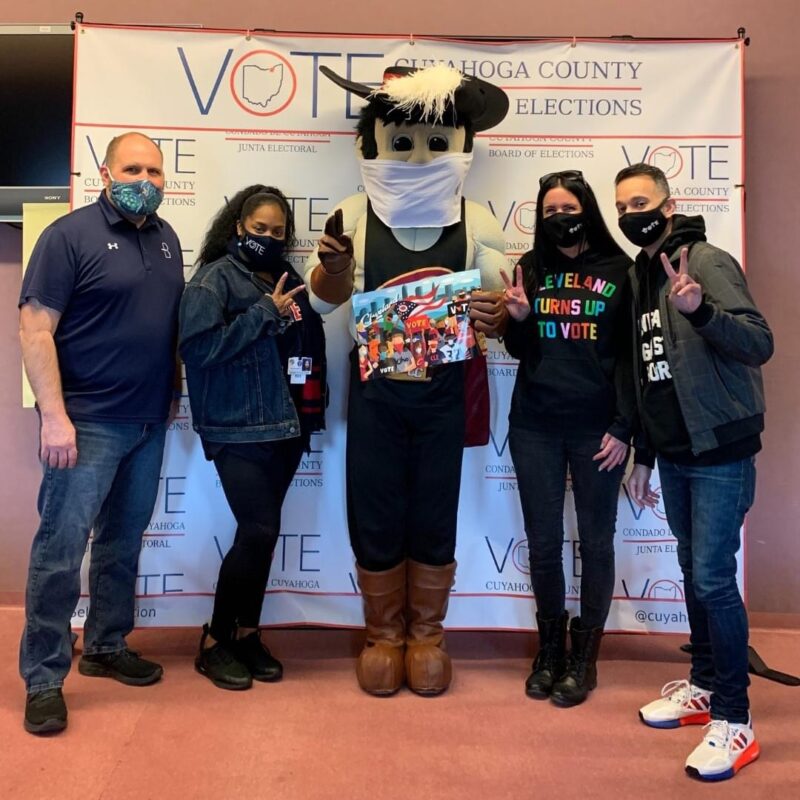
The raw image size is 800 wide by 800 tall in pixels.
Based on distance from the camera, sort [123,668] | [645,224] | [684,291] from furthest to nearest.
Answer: [123,668] < [645,224] < [684,291]

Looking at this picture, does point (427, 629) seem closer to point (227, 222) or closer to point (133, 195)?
point (227, 222)

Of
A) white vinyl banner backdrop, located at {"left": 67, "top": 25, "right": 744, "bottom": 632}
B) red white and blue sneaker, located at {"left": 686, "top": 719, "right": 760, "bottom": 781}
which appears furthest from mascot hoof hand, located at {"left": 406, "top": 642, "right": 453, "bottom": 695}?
red white and blue sneaker, located at {"left": 686, "top": 719, "right": 760, "bottom": 781}

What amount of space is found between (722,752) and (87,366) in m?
1.95

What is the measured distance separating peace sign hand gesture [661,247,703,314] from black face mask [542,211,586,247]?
1.25ft

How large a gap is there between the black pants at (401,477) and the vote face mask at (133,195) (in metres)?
0.81

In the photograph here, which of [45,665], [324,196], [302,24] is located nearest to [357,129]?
[324,196]

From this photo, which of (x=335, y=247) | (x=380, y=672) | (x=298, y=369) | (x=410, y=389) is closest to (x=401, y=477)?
(x=410, y=389)

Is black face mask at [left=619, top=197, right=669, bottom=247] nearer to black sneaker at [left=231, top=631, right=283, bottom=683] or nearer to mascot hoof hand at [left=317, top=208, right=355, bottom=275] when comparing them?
mascot hoof hand at [left=317, top=208, right=355, bottom=275]

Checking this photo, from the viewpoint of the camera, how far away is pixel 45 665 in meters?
1.92

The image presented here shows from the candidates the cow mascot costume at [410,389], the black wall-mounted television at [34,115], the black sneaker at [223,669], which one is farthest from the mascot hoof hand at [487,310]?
the black wall-mounted television at [34,115]

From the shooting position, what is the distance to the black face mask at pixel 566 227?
1.97 m

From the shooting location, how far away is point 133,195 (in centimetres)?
198

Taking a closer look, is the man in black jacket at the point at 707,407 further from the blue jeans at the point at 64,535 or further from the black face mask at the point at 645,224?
the blue jeans at the point at 64,535

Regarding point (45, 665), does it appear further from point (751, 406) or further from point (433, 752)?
point (751, 406)
